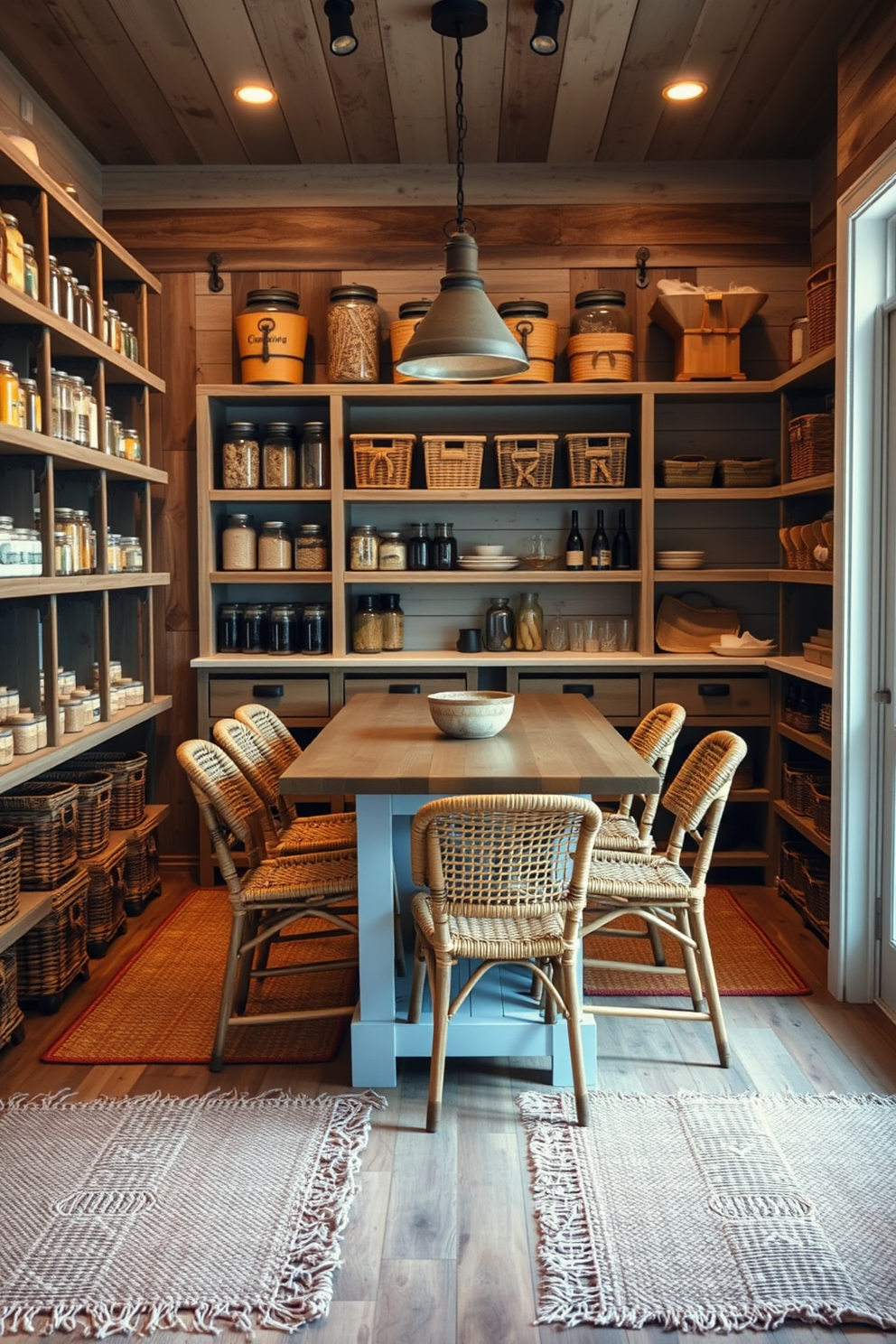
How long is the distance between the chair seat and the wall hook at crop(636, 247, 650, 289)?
307 centimetres

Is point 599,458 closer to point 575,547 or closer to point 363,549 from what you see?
point 575,547

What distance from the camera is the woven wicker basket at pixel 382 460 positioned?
15.1 feet

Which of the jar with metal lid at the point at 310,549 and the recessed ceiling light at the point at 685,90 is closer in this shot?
the recessed ceiling light at the point at 685,90

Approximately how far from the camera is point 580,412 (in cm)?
488

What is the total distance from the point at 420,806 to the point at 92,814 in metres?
1.40

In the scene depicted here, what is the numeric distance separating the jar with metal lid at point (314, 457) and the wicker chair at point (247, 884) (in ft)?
6.06

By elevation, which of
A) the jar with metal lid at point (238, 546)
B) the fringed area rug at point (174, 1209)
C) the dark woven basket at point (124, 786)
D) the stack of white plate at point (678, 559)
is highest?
the jar with metal lid at point (238, 546)

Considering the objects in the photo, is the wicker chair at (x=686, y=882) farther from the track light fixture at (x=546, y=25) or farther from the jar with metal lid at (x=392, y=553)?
the track light fixture at (x=546, y=25)

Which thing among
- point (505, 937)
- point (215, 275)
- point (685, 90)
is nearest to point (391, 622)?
point (215, 275)

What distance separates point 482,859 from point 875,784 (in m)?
1.41

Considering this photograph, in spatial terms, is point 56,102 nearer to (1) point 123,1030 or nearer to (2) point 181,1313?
(1) point 123,1030

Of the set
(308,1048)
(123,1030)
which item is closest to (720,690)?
(308,1048)

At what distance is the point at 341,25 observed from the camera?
11.1 ft

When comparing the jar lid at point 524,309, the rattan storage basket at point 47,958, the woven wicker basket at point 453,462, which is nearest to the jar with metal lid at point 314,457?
the woven wicker basket at point 453,462
